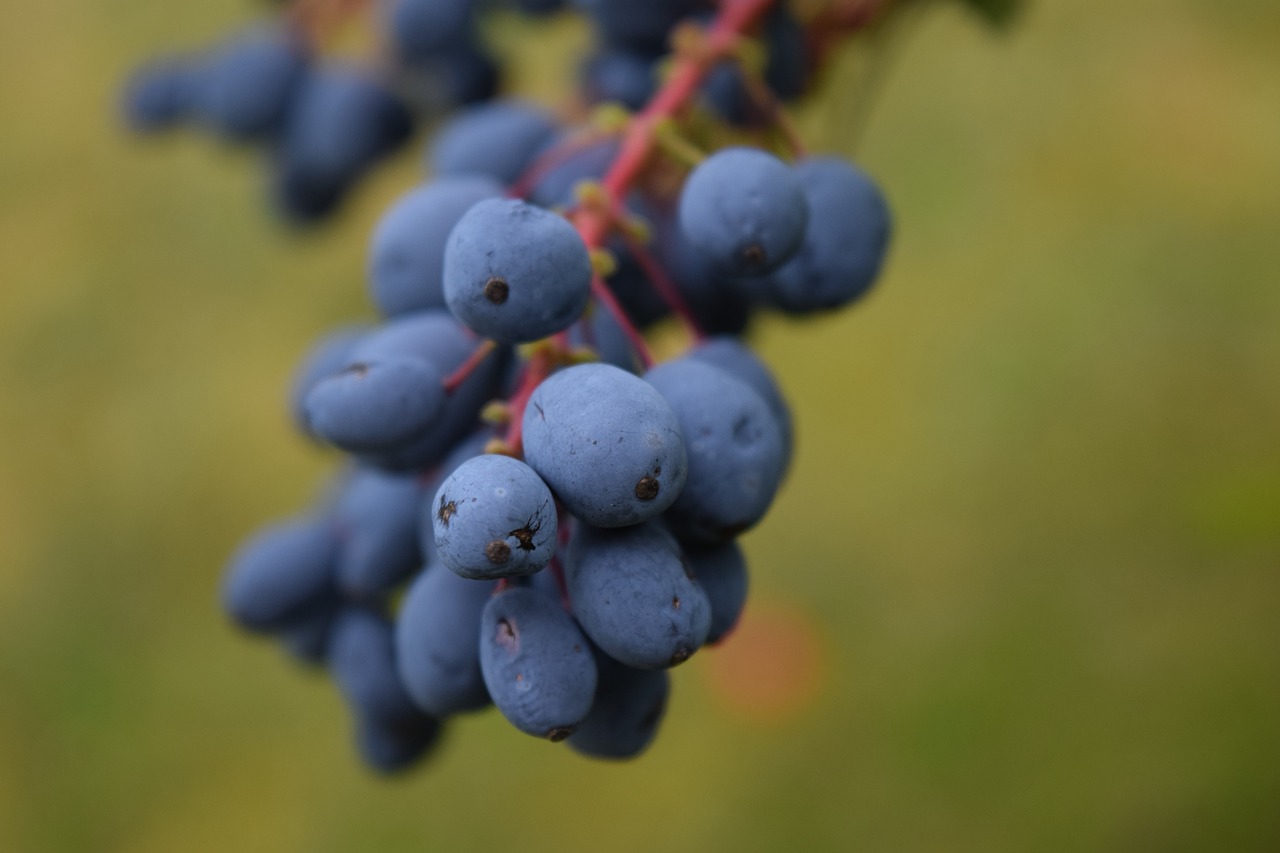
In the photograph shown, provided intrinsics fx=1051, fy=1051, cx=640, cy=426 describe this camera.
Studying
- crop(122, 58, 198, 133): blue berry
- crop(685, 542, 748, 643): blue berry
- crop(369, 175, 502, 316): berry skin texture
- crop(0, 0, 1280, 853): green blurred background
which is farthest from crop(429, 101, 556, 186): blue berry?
crop(0, 0, 1280, 853): green blurred background

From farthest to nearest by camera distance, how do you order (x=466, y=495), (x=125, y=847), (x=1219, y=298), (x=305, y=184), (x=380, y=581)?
(x=125, y=847) < (x=1219, y=298) < (x=305, y=184) < (x=380, y=581) < (x=466, y=495)

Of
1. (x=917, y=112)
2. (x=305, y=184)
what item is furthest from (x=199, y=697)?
(x=917, y=112)

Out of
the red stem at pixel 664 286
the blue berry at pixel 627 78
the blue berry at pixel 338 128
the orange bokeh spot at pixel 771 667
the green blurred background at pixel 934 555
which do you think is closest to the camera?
the red stem at pixel 664 286

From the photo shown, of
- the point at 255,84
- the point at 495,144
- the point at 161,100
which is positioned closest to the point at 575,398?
the point at 495,144

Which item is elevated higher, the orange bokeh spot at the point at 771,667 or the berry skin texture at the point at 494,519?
the berry skin texture at the point at 494,519

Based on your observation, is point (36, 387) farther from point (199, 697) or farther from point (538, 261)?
point (538, 261)

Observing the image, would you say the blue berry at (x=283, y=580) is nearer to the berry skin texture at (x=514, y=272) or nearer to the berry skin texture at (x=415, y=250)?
the berry skin texture at (x=415, y=250)

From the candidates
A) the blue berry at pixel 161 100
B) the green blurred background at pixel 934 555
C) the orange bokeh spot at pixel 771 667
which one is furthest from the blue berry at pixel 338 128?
the orange bokeh spot at pixel 771 667

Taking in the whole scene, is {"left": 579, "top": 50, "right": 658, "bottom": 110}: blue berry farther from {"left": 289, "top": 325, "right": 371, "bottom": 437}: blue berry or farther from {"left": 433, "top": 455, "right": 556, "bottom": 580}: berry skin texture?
{"left": 433, "top": 455, "right": 556, "bottom": 580}: berry skin texture
